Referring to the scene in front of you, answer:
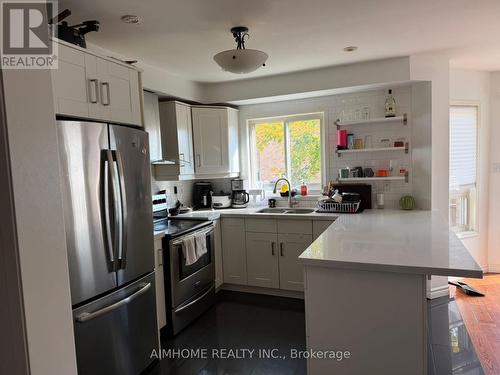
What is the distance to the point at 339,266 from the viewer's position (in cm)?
178

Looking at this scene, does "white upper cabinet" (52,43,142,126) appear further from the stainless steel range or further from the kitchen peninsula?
the kitchen peninsula

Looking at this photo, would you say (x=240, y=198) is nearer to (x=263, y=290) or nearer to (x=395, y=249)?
(x=263, y=290)

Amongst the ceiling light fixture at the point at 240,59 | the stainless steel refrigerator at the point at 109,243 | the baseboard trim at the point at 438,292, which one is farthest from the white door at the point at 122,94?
the baseboard trim at the point at 438,292

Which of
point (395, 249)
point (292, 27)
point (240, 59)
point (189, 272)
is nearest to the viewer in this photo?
point (395, 249)

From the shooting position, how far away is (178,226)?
121 inches

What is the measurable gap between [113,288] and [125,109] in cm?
116

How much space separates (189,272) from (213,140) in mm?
1642

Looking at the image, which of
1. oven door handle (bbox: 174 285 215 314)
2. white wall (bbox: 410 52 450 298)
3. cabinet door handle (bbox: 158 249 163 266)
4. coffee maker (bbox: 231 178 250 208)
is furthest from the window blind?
cabinet door handle (bbox: 158 249 163 266)

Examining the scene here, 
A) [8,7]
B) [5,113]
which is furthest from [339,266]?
[8,7]

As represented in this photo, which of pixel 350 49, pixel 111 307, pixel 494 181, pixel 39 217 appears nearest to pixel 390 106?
pixel 350 49

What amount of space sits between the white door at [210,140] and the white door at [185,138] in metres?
0.08

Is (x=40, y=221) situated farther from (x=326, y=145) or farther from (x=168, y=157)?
(x=326, y=145)

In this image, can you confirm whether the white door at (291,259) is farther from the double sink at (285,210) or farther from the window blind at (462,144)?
the window blind at (462,144)

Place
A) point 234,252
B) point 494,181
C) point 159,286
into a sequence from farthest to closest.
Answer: point 494,181, point 234,252, point 159,286
